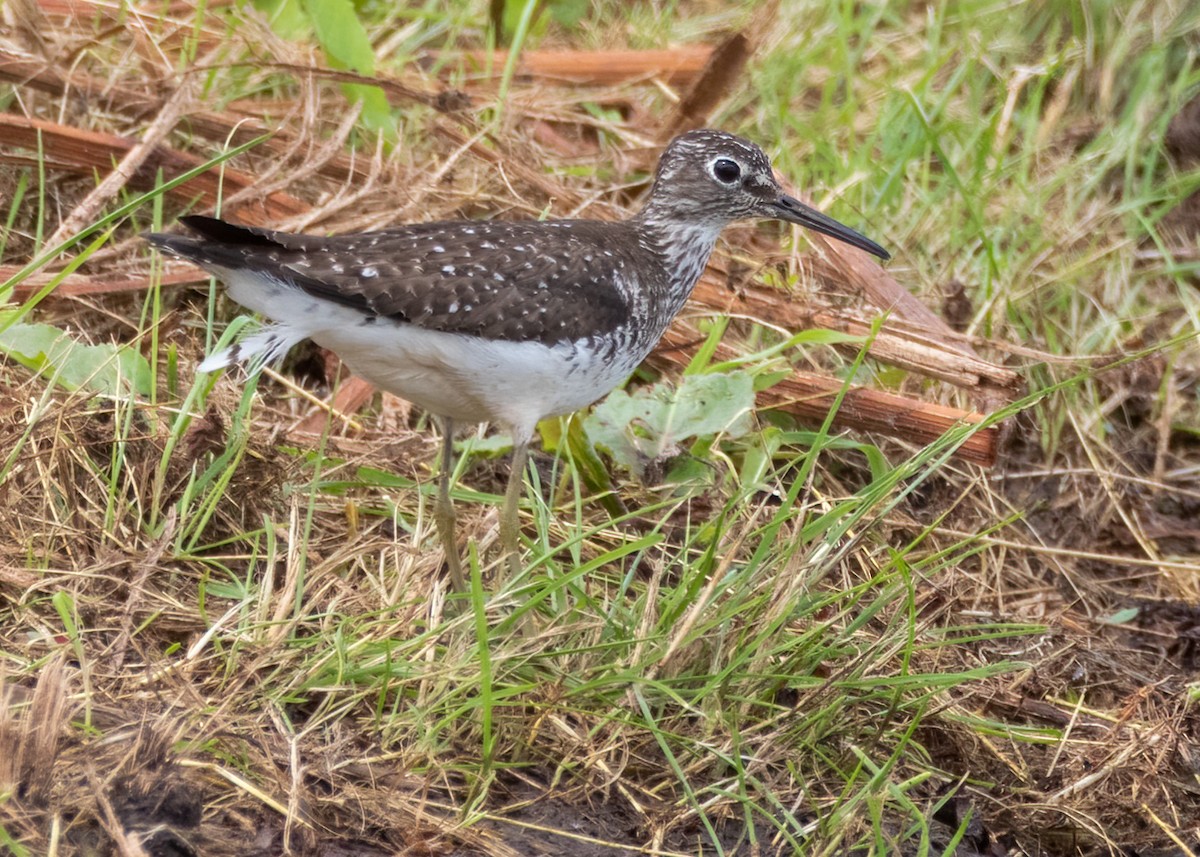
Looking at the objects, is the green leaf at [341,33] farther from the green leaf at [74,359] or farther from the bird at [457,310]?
the green leaf at [74,359]

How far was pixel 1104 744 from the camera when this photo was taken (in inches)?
163

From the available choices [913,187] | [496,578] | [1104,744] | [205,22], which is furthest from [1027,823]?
[205,22]

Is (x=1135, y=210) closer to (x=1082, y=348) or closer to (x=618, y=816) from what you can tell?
(x=1082, y=348)

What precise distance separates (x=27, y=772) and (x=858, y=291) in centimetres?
366

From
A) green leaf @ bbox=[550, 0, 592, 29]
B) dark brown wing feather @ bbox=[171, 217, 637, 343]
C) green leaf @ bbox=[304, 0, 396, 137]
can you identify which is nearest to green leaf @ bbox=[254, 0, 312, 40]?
green leaf @ bbox=[304, 0, 396, 137]

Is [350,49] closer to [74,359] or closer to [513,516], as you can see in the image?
[74,359]

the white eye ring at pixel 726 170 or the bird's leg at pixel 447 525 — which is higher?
the white eye ring at pixel 726 170

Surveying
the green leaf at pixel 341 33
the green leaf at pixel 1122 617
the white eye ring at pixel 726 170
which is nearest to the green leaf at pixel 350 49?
the green leaf at pixel 341 33

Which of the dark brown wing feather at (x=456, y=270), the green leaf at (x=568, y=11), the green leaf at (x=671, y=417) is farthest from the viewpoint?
the green leaf at (x=568, y=11)

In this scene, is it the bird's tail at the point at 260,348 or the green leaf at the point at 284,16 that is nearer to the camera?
the bird's tail at the point at 260,348

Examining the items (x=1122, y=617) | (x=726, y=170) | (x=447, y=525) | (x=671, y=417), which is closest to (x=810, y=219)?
(x=726, y=170)

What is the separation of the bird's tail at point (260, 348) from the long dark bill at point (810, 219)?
1.90m

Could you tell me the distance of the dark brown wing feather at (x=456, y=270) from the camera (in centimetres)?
394

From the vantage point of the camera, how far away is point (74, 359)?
456cm
